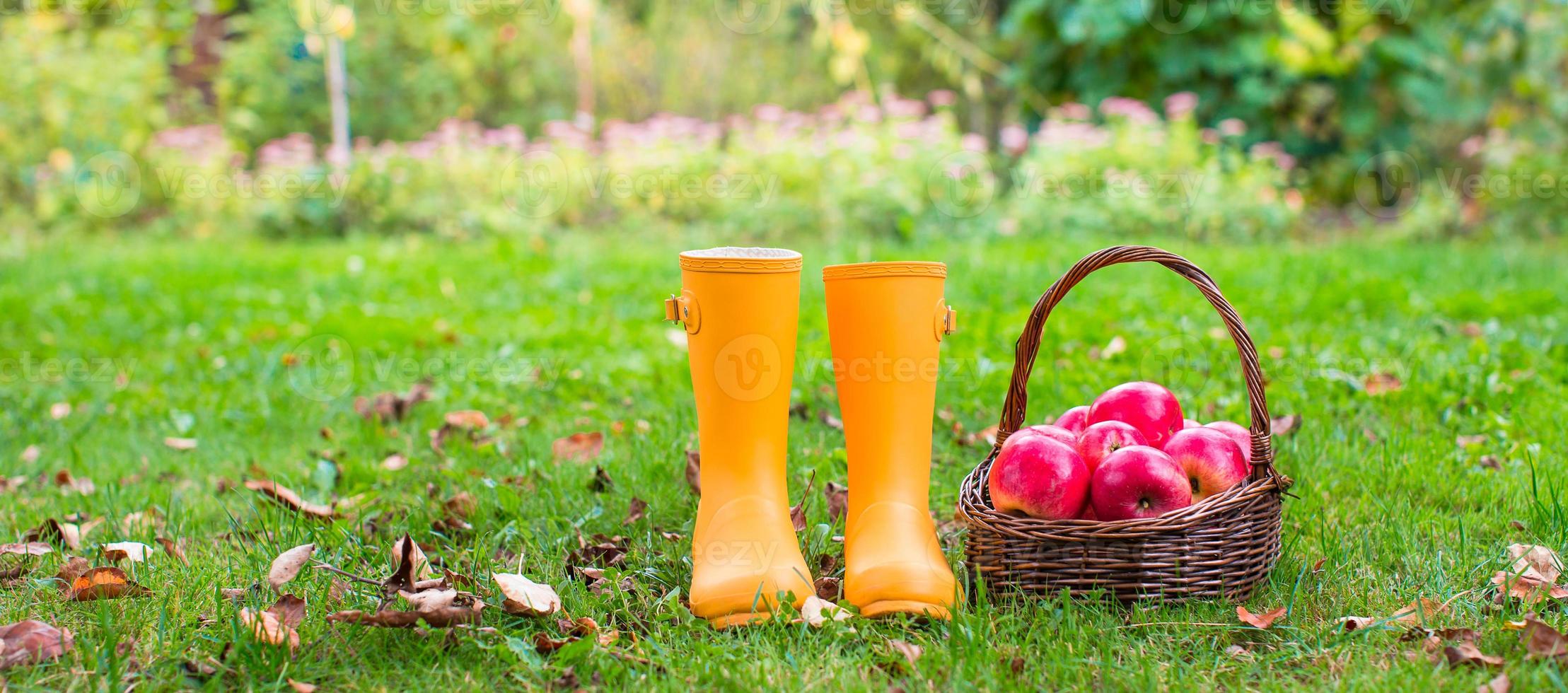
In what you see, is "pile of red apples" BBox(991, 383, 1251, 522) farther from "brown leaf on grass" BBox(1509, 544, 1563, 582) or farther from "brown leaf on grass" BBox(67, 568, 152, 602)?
"brown leaf on grass" BBox(67, 568, 152, 602)

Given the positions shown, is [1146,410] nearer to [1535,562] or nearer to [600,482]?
[1535,562]

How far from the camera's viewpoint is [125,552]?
5.78 feet

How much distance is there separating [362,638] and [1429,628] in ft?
4.66

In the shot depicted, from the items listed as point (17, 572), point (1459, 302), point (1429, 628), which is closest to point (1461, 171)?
point (1459, 302)

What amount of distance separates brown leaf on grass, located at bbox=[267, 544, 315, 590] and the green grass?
0.10 ft

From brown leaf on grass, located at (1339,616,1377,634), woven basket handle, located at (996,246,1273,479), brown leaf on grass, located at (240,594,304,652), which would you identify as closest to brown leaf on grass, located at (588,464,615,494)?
brown leaf on grass, located at (240,594,304,652)

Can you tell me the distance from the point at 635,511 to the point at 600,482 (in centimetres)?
18

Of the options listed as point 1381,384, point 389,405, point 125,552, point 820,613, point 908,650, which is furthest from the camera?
point 389,405

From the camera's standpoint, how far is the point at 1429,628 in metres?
1.45

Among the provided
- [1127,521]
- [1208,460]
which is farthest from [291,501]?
[1208,460]

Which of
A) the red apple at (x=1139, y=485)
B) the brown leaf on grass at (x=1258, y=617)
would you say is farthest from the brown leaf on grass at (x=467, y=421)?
the brown leaf on grass at (x=1258, y=617)

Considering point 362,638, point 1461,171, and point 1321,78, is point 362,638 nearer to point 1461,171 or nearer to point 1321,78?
point 1321,78

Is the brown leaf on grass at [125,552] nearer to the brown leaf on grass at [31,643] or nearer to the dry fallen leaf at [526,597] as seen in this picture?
the brown leaf on grass at [31,643]

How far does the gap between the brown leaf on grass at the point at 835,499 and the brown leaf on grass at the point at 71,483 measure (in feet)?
5.05
